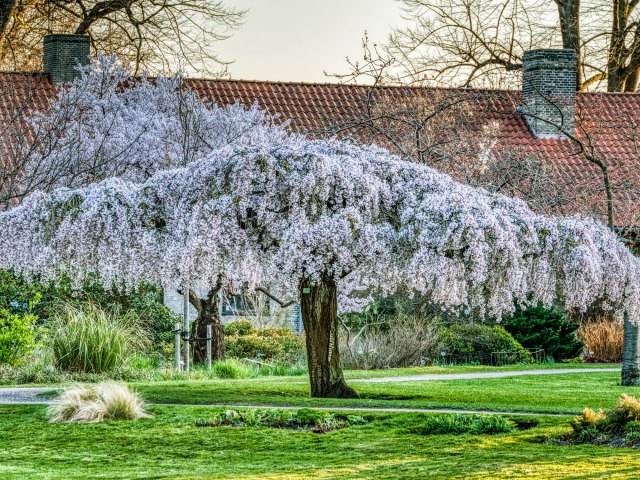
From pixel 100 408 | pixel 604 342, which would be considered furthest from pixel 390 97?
pixel 100 408

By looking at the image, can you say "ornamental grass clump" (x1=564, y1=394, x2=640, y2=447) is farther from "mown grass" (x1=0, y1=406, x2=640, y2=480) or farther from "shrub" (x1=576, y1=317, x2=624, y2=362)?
"shrub" (x1=576, y1=317, x2=624, y2=362)

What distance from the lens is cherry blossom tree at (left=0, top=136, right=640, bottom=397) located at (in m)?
16.7

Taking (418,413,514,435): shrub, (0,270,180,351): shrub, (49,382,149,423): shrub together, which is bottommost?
(418,413,514,435): shrub

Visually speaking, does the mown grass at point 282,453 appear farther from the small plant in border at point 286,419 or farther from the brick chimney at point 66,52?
the brick chimney at point 66,52

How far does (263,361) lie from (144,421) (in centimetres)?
1272

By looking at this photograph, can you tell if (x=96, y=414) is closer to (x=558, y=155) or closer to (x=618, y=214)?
(x=618, y=214)

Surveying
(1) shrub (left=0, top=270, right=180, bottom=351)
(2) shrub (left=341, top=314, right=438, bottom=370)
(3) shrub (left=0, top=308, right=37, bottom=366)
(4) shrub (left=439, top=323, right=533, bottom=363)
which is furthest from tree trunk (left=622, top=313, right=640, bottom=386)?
(3) shrub (left=0, top=308, right=37, bottom=366)

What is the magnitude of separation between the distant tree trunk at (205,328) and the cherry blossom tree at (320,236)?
8401mm

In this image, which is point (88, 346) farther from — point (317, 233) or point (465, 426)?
point (465, 426)

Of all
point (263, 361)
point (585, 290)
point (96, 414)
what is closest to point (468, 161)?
point (263, 361)

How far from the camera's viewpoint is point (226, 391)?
19.4 meters

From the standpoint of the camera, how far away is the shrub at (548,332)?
29172mm

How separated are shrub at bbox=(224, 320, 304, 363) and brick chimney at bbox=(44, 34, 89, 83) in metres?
7.72

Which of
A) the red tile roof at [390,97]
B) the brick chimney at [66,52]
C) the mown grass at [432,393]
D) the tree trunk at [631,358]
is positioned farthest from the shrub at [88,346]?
the brick chimney at [66,52]
